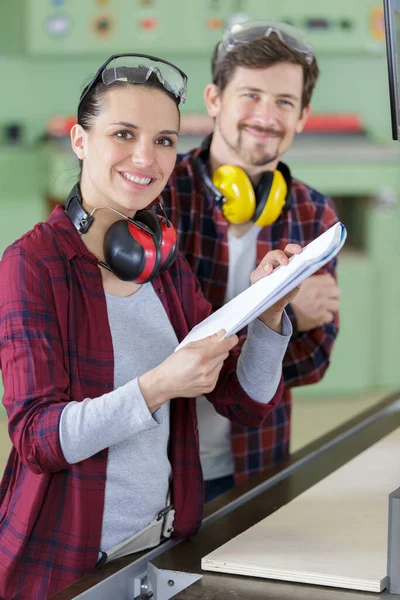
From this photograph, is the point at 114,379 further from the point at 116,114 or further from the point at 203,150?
the point at 203,150

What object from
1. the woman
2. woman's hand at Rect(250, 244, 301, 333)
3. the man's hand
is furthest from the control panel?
woman's hand at Rect(250, 244, 301, 333)

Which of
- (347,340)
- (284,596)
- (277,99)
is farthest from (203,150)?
(347,340)

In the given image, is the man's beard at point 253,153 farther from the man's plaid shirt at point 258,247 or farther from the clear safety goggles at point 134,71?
the clear safety goggles at point 134,71

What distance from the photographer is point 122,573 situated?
1343 millimetres

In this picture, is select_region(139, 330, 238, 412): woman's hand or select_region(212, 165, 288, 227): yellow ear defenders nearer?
select_region(139, 330, 238, 412): woman's hand

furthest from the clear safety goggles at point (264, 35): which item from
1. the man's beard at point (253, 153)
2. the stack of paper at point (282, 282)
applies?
the stack of paper at point (282, 282)

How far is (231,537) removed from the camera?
4.86ft

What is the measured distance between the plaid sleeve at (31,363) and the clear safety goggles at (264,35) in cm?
77

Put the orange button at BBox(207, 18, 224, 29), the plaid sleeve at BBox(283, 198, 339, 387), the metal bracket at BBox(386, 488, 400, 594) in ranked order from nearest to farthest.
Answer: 1. the metal bracket at BBox(386, 488, 400, 594)
2. the plaid sleeve at BBox(283, 198, 339, 387)
3. the orange button at BBox(207, 18, 224, 29)

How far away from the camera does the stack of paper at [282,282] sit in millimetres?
1243

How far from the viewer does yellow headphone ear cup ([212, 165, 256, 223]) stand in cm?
184

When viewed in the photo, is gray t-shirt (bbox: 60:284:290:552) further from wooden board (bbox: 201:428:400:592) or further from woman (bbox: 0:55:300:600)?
wooden board (bbox: 201:428:400:592)

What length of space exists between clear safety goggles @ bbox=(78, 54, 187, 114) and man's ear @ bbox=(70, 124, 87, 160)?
40 millimetres

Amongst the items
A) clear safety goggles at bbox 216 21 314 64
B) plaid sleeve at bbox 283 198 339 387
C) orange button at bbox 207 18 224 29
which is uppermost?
orange button at bbox 207 18 224 29
